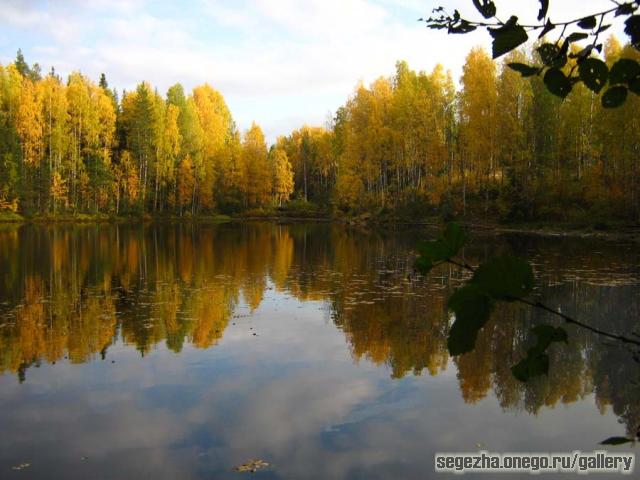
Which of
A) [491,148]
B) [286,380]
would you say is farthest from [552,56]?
[491,148]

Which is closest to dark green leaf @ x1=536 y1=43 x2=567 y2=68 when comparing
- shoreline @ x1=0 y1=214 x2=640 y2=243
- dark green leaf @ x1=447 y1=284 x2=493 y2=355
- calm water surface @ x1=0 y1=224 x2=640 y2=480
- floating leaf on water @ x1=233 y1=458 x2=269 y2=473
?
dark green leaf @ x1=447 y1=284 x2=493 y2=355

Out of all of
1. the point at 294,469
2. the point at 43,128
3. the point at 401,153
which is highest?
the point at 43,128

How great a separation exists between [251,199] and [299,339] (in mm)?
59434

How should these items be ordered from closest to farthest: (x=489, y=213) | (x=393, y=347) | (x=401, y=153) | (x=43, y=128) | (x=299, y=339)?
(x=393, y=347), (x=299, y=339), (x=489, y=213), (x=401, y=153), (x=43, y=128)

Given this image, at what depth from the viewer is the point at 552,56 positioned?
1535mm

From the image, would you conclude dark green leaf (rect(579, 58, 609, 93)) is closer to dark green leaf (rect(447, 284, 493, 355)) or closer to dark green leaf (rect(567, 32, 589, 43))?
dark green leaf (rect(567, 32, 589, 43))

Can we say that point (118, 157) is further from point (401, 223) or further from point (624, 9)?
point (624, 9)

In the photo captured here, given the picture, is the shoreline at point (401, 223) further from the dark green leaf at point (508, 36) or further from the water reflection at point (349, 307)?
the dark green leaf at point (508, 36)

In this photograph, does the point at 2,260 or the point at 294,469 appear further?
the point at 2,260

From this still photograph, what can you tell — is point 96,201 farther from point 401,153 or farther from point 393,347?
point 393,347

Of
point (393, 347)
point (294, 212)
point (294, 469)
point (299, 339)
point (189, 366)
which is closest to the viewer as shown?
point (294, 469)

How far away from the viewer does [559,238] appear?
2944 centimetres

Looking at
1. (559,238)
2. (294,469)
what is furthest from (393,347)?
(559,238)

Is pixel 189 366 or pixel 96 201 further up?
pixel 96 201
